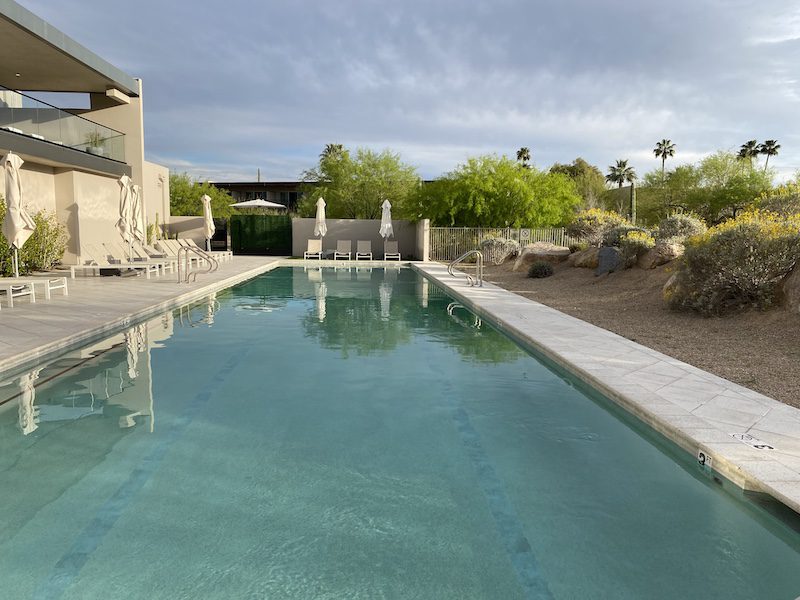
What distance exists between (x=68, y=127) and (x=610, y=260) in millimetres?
15257

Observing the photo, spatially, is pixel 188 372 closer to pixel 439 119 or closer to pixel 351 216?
pixel 439 119

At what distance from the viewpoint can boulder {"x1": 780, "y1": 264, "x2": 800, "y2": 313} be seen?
8.30 m

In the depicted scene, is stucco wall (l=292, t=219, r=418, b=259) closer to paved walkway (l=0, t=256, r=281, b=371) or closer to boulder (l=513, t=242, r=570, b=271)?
boulder (l=513, t=242, r=570, b=271)

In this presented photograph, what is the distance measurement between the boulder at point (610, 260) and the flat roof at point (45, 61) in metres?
15.2

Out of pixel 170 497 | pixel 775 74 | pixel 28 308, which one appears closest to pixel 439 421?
pixel 170 497

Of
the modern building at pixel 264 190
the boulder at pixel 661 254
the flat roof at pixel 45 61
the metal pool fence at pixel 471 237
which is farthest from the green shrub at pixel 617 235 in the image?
the modern building at pixel 264 190

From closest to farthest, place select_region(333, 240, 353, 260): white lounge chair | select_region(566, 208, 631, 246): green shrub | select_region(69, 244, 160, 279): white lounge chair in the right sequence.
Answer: select_region(69, 244, 160, 279): white lounge chair → select_region(566, 208, 631, 246): green shrub → select_region(333, 240, 353, 260): white lounge chair

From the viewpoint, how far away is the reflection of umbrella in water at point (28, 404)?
471cm

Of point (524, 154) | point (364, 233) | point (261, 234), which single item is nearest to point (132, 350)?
point (364, 233)

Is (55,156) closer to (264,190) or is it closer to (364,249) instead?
(364,249)

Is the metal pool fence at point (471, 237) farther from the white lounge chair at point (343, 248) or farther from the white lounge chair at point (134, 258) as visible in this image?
the white lounge chair at point (134, 258)

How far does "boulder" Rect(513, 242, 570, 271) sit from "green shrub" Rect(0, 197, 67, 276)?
1380 centimetres

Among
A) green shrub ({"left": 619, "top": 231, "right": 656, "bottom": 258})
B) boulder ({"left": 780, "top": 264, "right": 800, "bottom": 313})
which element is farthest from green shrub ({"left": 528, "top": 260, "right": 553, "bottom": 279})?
boulder ({"left": 780, "top": 264, "right": 800, "bottom": 313})

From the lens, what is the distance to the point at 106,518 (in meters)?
3.25
